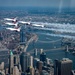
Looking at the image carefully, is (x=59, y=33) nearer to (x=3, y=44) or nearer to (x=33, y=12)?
(x=33, y=12)

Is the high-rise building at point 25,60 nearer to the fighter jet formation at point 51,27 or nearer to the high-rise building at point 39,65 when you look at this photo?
the high-rise building at point 39,65

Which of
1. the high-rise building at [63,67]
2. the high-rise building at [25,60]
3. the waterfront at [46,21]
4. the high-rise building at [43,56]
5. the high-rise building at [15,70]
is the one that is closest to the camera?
the high-rise building at [63,67]

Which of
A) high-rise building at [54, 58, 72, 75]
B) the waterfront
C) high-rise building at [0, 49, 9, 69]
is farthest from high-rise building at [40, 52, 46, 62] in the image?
high-rise building at [0, 49, 9, 69]

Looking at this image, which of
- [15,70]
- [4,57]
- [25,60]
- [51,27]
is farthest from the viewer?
[51,27]

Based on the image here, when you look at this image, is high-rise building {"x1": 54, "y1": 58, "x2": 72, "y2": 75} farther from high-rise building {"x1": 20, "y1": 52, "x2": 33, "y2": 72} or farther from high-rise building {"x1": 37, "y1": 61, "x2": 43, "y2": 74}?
high-rise building {"x1": 20, "y1": 52, "x2": 33, "y2": 72}

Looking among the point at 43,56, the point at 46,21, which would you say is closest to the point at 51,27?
the point at 46,21

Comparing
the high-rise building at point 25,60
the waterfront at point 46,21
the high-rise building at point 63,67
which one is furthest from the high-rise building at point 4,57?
the high-rise building at point 63,67

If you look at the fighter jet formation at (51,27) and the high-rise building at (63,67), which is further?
the fighter jet formation at (51,27)

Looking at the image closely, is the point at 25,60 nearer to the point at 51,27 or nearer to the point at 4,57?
the point at 4,57

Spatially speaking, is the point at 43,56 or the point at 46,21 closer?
the point at 43,56
